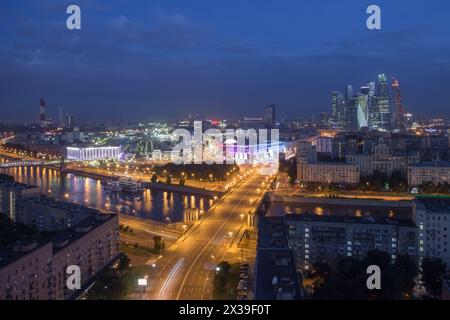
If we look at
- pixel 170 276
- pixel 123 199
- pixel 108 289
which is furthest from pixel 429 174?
pixel 108 289

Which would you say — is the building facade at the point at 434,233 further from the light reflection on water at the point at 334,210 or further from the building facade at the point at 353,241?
the light reflection on water at the point at 334,210

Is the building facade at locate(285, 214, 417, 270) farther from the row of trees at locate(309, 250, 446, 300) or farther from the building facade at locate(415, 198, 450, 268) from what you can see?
the row of trees at locate(309, 250, 446, 300)

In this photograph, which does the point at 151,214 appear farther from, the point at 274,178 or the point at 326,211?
the point at 274,178

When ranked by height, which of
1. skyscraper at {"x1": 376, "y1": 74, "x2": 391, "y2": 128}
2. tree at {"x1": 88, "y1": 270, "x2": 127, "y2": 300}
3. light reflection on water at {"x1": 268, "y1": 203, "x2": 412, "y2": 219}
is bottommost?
light reflection on water at {"x1": 268, "y1": 203, "x2": 412, "y2": 219}

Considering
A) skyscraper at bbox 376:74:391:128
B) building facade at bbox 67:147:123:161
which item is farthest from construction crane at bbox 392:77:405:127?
building facade at bbox 67:147:123:161
